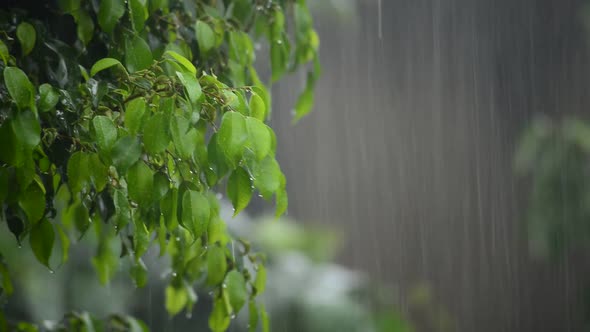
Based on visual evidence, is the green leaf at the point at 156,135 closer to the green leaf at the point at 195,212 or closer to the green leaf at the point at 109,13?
the green leaf at the point at 195,212

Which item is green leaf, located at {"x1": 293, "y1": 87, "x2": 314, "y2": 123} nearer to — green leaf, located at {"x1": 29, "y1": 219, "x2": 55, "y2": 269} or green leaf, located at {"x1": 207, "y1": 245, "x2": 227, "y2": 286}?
green leaf, located at {"x1": 207, "y1": 245, "x2": 227, "y2": 286}

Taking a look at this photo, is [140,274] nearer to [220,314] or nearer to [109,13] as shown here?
[220,314]

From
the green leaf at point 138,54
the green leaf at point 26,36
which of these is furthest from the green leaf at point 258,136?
the green leaf at point 26,36

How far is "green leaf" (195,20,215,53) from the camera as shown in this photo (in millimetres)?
1236

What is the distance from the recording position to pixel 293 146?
521 centimetres

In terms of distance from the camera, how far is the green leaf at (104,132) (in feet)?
3.12

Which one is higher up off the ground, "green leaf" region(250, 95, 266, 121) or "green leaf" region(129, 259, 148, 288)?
"green leaf" region(250, 95, 266, 121)

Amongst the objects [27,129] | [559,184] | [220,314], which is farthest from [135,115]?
[559,184]

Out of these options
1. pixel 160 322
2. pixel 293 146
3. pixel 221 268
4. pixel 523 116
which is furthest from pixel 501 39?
pixel 221 268

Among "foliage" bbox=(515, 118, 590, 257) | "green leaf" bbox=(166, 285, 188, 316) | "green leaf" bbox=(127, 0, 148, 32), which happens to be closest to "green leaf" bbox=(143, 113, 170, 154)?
"green leaf" bbox=(127, 0, 148, 32)

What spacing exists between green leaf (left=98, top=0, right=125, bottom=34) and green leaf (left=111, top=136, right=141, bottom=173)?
21cm

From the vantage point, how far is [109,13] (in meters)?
1.09

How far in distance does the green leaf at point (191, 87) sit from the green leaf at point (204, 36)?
0.31m

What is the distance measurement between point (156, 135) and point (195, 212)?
0.36 ft
